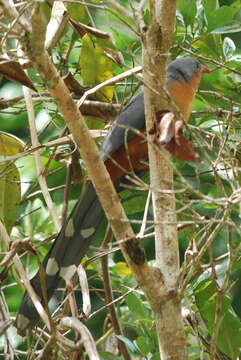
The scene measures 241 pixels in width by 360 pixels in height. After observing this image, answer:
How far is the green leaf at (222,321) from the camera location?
110 inches

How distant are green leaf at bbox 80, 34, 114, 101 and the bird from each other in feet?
0.45

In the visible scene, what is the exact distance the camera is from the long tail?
2.60m

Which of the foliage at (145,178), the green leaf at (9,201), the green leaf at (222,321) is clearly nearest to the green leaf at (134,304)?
the foliage at (145,178)

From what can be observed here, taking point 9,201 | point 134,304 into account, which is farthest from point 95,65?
point 134,304

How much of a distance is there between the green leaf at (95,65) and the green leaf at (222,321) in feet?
3.07

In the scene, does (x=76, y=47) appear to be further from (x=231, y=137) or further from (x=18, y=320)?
(x=18, y=320)

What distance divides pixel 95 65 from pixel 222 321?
1.19 metres

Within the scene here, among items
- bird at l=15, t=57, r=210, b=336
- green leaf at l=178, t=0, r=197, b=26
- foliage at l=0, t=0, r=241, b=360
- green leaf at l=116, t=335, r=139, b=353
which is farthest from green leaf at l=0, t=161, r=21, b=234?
green leaf at l=178, t=0, r=197, b=26

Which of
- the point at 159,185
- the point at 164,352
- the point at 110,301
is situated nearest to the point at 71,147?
the point at 110,301

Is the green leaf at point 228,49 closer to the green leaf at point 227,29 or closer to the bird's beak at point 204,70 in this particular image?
the green leaf at point 227,29

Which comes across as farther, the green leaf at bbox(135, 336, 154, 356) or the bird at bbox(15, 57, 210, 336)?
the green leaf at bbox(135, 336, 154, 356)

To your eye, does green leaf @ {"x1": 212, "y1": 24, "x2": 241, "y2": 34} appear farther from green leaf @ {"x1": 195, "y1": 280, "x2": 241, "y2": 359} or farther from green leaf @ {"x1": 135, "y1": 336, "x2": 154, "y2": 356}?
green leaf @ {"x1": 135, "y1": 336, "x2": 154, "y2": 356}

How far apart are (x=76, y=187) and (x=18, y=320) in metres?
1.00

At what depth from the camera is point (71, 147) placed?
10.1ft
